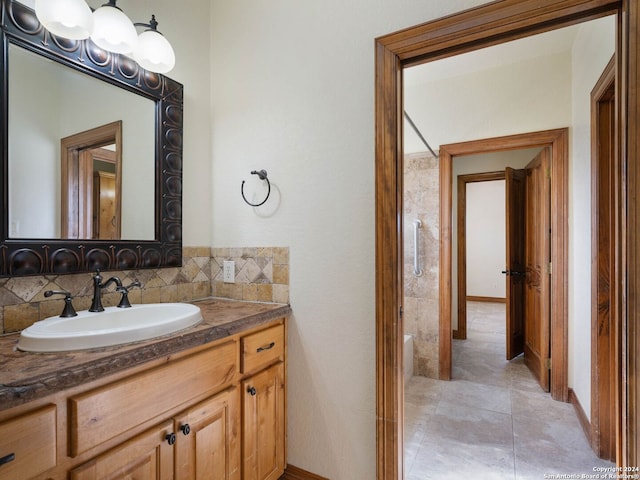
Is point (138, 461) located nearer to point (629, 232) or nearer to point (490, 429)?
point (629, 232)

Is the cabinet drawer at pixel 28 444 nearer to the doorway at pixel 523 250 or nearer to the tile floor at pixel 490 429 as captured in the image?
the tile floor at pixel 490 429

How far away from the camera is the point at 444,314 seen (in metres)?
2.73

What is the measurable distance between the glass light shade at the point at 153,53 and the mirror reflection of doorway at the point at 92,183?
0.94 feet

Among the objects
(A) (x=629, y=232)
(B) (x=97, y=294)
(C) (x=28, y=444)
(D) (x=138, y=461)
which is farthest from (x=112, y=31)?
Answer: (A) (x=629, y=232)

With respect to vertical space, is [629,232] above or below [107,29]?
below

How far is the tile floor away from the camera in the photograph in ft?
5.47

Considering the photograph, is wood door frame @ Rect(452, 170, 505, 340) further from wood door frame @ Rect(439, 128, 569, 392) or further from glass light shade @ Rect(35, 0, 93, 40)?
glass light shade @ Rect(35, 0, 93, 40)

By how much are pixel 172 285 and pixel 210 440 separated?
768mm

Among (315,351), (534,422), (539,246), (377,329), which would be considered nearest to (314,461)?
(315,351)

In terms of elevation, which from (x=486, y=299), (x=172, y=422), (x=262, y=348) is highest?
(x=262, y=348)

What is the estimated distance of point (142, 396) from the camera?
903mm

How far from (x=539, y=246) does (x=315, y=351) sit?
232 centimetres

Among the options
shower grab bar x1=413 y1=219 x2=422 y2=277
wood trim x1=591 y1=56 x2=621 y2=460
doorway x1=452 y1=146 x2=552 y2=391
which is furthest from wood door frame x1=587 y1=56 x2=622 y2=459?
shower grab bar x1=413 y1=219 x2=422 y2=277

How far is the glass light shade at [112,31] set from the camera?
1195mm
